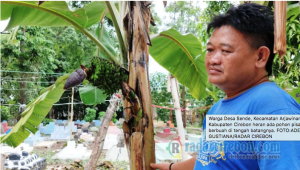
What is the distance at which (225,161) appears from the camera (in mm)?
467

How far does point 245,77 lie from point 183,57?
0.86 metres

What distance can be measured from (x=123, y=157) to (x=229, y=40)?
3290mm

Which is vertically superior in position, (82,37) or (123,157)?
(82,37)

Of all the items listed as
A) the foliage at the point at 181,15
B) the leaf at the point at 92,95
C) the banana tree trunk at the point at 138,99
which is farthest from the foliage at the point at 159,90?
the banana tree trunk at the point at 138,99

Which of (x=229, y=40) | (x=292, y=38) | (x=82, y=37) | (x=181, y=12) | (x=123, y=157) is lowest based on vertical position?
(x=123, y=157)

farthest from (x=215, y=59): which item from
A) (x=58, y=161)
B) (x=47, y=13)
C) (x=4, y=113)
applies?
(x=4, y=113)

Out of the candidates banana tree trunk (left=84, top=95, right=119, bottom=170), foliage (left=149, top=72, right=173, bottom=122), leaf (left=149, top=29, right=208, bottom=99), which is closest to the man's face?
leaf (left=149, top=29, right=208, bottom=99)

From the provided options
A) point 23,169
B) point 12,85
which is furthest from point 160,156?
point 12,85

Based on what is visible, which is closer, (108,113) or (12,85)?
(108,113)

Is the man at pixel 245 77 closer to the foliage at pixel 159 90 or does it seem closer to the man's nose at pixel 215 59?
the man's nose at pixel 215 59

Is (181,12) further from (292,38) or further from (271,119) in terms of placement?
(271,119)

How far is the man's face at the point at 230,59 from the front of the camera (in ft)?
1.50

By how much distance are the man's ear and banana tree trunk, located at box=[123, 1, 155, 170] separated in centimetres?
37

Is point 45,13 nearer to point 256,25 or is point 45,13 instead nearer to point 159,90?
point 256,25
